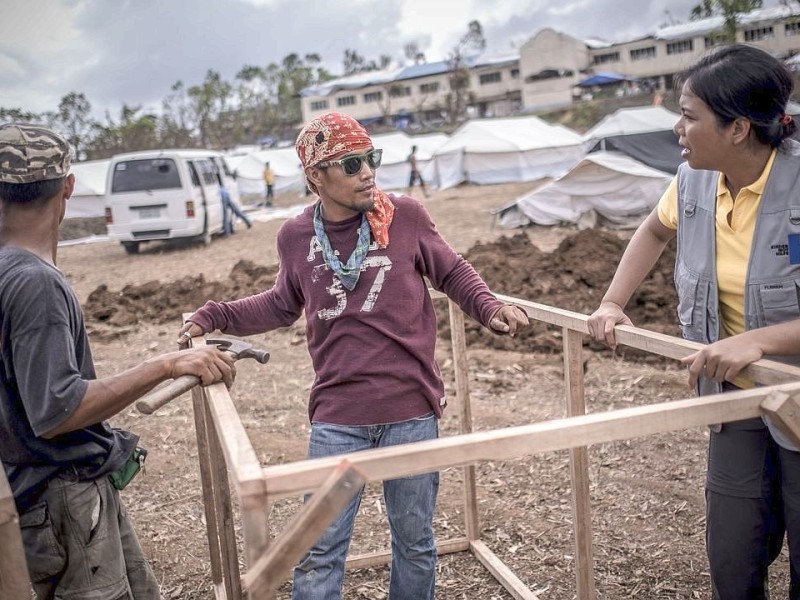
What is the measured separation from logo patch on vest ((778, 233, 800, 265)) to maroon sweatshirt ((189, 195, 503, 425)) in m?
0.84

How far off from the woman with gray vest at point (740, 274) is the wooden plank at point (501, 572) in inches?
39.5

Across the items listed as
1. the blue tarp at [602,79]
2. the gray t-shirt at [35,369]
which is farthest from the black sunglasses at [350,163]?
the blue tarp at [602,79]

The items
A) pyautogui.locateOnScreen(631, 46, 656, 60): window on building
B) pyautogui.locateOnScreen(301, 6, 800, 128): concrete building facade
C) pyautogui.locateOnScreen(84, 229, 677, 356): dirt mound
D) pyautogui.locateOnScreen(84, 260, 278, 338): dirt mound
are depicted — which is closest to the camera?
pyautogui.locateOnScreen(84, 229, 677, 356): dirt mound

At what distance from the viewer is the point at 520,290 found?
848 cm

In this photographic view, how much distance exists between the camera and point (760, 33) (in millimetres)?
43000

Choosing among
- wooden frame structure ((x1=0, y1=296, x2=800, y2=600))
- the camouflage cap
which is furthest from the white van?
wooden frame structure ((x1=0, y1=296, x2=800, y2=600))

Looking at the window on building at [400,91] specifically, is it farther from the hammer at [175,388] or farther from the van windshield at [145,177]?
the hammer at [175,388]

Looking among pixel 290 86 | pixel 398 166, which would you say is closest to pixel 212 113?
pixel 290 86

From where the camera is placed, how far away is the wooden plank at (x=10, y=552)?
5.51 feet

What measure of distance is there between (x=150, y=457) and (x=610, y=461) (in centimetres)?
286

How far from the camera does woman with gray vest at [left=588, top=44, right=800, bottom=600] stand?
6.78 feet

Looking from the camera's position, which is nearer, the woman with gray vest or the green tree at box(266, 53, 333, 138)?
the woman with gray vest

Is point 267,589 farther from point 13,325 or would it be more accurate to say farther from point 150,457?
point 150,457

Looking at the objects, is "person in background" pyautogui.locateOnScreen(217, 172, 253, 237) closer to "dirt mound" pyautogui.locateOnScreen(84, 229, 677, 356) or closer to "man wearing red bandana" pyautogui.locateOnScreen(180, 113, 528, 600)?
"dirt mound" pyautogui.locateOnScreen(84, 229, 677, 356)
